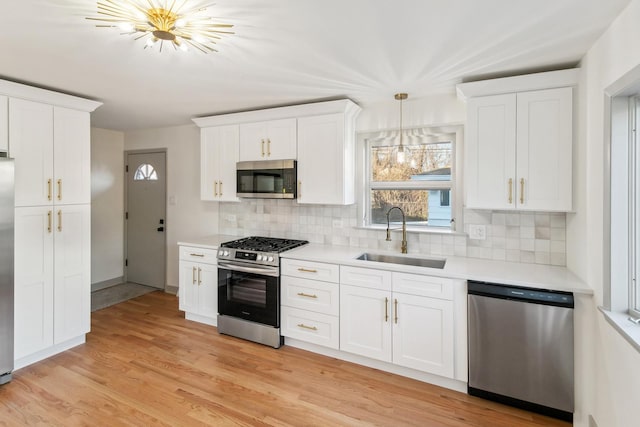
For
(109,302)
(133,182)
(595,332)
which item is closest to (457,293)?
(595,332)

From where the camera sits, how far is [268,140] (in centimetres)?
356

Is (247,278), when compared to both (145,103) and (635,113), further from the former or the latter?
(635,113)

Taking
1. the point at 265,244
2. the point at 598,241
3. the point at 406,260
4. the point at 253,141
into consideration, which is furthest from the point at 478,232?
the point at 253,141

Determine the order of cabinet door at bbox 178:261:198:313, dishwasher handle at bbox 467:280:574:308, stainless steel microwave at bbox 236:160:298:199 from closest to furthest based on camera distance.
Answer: dishwasher handle at bbox 467:280:574:308
stainless steel microwave at bbox 236:160:298:199
cabinet door at bbox 178:261:198:313

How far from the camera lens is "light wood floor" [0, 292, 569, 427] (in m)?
2.18

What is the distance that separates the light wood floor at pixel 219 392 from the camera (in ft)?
7.16

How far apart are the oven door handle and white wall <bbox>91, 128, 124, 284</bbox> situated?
260cm

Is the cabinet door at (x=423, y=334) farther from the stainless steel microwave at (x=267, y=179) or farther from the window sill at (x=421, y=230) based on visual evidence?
the stainless steel microwave at (x=267, y=179)

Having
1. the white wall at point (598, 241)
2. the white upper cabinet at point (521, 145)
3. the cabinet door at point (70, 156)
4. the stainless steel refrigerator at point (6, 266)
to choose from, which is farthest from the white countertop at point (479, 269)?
the stainless steel refrigerator at point (6, 266)

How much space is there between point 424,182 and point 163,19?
2.52 m

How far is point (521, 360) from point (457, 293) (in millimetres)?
573

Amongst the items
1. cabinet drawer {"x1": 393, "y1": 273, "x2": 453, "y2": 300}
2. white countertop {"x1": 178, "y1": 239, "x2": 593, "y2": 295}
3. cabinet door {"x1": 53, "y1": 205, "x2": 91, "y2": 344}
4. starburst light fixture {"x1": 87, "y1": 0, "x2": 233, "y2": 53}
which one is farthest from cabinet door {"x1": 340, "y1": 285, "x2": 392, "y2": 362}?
cabinet door {"x1": 53, "y1": 205, "x2": 91, "y2": 344}

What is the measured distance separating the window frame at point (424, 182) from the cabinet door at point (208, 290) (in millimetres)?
1682

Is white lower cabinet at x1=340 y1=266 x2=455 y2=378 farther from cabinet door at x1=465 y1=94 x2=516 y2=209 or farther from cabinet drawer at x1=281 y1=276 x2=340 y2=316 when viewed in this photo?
cabinet door at x1=465 y1=94 x2=516 y2=209
